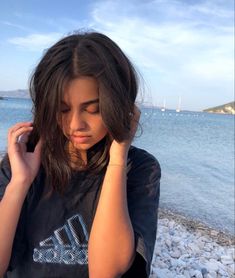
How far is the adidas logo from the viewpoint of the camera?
6.37 feet

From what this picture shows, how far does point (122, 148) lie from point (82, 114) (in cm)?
27

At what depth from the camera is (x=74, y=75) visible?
193 centimetres

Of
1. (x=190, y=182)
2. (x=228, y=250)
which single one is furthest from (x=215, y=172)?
(x=228, y=250)

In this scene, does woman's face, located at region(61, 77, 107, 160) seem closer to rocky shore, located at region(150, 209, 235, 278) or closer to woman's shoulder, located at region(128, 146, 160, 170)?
woman's shoulder, located at region(128, 146, 160, 170)

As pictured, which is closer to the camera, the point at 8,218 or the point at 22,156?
the point at 8,218

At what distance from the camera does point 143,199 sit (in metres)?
2.05

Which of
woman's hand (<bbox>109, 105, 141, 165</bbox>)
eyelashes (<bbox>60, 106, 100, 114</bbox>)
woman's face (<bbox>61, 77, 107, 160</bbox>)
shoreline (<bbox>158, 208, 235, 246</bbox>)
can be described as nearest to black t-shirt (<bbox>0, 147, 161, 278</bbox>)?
woman's hand (<bbox>109, 105, 141, 165</bbox>)

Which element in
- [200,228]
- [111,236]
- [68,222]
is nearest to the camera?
[111,236]

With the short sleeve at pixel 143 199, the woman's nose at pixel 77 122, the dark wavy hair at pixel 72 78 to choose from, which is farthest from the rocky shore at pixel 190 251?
the woman's nose at pixel 77 122

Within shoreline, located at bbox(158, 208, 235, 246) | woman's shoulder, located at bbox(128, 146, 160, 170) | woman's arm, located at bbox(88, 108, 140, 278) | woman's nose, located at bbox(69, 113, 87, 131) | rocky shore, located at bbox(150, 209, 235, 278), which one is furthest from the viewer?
shoreline, located at bbox(158, 208, 235, 246)

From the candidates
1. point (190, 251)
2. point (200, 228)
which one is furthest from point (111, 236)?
point (200, 228)

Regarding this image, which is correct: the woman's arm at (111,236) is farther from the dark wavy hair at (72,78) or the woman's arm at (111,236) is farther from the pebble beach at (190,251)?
the pebble beach at (190,251)

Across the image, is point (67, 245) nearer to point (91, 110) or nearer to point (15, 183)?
point (15, 183)

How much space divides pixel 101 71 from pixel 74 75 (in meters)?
0.13
